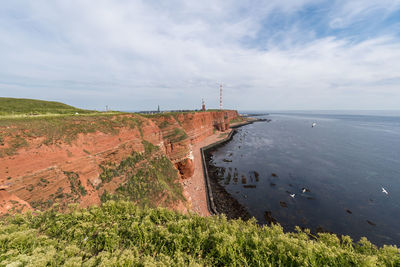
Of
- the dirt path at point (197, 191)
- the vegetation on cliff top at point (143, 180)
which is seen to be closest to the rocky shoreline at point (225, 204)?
the dirt path at point (197, 191)

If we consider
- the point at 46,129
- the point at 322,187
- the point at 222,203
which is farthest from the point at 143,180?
the point at 322,187

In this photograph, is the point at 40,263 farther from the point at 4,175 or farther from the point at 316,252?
the point at 316,252

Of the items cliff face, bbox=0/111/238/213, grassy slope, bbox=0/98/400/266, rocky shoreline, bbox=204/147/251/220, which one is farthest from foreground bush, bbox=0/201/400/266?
rocky shoreline, bbox=204/147/251/220

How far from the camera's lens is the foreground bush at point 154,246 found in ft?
23.1

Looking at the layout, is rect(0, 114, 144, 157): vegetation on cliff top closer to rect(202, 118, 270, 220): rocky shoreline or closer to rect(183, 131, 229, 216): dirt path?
rect(183, 131, 229, 216): dirt path

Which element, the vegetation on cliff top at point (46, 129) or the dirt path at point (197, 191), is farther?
the dirt path at point (197, 191)

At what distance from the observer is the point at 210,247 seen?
9.55 m

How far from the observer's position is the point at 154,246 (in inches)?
348

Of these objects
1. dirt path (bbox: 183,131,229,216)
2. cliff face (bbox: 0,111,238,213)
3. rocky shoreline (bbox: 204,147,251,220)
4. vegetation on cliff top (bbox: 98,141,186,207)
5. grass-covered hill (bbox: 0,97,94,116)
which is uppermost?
grass-covered hill (bbox: 0,97,94,116)

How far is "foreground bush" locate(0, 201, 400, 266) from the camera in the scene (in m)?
7.03

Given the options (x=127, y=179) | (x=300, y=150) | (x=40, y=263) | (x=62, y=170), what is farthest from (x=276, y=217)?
(x=300, y=150)

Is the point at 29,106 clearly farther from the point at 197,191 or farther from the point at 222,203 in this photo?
the point at 222,203

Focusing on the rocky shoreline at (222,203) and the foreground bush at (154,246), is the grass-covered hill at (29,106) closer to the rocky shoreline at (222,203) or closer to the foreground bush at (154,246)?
the foreground bush at (154,246)

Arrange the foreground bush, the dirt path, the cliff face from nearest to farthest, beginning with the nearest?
the foreground bush → the cliff face → the dirt path
